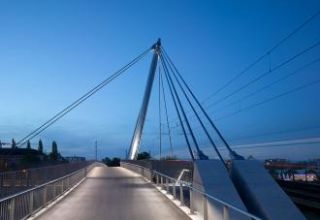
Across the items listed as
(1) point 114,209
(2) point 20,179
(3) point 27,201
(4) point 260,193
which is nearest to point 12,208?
(3) point 27,201

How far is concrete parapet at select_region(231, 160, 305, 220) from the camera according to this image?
23578mm

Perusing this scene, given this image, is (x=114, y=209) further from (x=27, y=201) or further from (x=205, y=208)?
(x=205, y=208)

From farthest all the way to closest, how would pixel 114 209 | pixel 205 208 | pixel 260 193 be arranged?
pixel 260 193 → pixel 114 209 → pixel 205 208

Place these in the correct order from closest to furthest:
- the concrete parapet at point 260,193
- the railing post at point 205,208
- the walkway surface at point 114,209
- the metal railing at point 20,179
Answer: the railing post at point 205,208 < the walkway surface at point 114,209 < the concrete parapet at point 260,193 < the metal railing at point 20,179

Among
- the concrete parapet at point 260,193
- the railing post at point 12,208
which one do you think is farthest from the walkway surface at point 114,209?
the concrete parapet at point 260,193

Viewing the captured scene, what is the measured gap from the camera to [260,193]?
24.7 m

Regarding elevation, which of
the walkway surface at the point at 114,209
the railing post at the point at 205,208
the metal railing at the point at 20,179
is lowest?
the walkway surface at the point at 114,209

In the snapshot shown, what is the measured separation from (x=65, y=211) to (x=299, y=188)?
25.4m

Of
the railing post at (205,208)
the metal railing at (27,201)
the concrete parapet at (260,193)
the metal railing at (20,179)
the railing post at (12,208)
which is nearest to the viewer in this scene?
the metal railing at (27,201)

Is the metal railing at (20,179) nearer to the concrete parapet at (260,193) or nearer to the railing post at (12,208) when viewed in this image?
the concrete parapet at (260,193)

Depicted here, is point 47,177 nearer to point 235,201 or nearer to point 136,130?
point 235,201

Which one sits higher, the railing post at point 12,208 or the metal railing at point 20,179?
the metal railing at point 20,179

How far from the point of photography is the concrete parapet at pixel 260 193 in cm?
2358

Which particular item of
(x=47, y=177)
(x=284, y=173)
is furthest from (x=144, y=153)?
(x=47, y=177)
